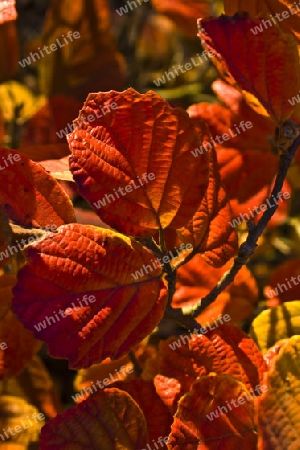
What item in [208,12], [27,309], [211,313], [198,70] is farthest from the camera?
[198,70]

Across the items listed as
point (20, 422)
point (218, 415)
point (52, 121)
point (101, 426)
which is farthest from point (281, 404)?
point (52, 121)

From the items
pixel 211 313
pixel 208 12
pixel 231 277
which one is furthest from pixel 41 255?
pixel 208 12

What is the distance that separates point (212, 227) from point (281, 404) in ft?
0.62

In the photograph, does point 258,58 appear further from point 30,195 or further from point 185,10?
point 185,10

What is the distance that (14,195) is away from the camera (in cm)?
55

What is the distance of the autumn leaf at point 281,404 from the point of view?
0.46 meters

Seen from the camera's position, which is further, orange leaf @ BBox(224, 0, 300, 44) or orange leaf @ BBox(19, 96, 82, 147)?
orange leaf @ BBox(19, 96, 82, 147)

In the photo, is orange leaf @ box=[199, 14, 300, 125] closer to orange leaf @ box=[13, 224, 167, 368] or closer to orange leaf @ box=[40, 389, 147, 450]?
orange leaf @ box=[13, 224, 167, 368]

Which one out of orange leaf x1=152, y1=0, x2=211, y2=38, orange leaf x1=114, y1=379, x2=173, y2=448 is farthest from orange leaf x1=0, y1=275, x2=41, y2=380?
orange leaf x1=152, y1=0, x2=211, y2=38

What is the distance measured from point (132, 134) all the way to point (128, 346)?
186 millimetres

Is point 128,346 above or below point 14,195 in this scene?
below

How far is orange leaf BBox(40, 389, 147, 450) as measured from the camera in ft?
1.84

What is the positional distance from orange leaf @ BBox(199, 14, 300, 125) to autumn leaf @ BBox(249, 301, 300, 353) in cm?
24

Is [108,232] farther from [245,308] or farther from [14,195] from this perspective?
[245,308]
